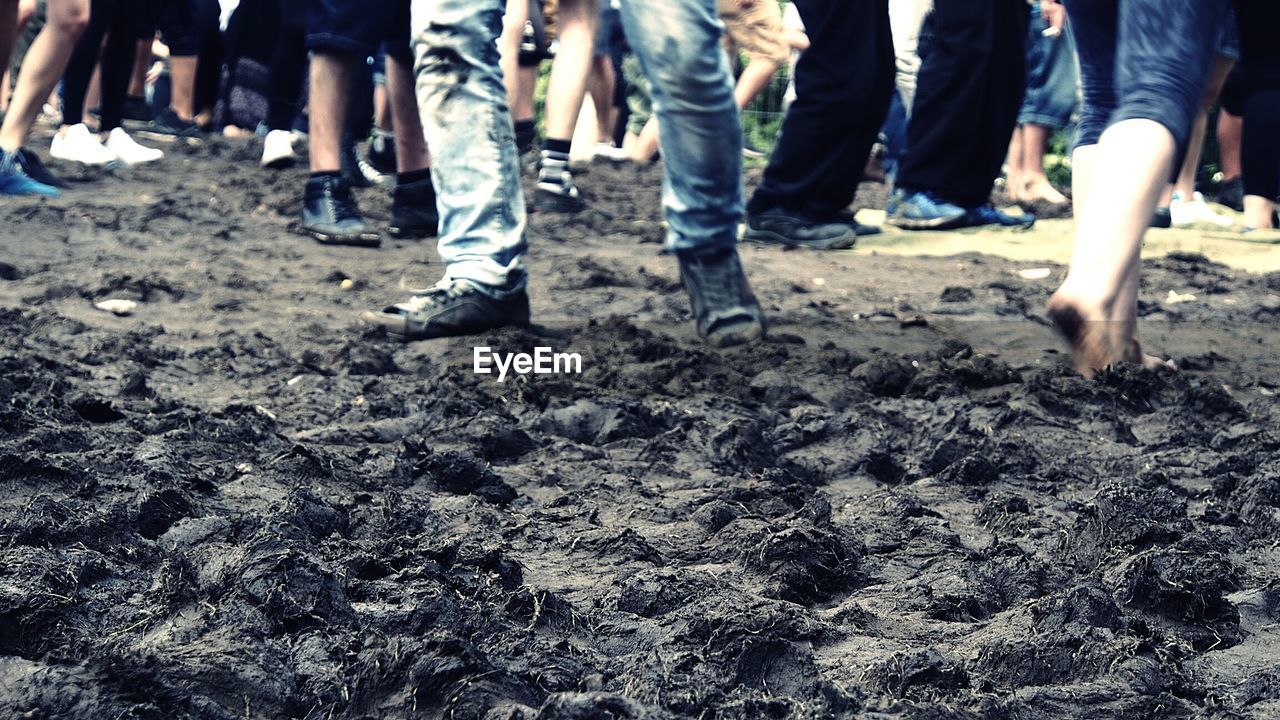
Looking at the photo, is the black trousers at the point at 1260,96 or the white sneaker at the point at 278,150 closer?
the black trousers at the point at 1260,96

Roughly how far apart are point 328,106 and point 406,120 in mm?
279

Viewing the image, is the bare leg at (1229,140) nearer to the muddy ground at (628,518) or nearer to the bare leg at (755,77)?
the bare leg at (755,77)

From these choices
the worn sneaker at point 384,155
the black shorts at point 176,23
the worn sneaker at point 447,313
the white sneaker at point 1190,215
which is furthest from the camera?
the black shorts at point 176,23

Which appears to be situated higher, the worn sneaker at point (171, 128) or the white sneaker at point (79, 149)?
the white sneaker at point (79, 149)

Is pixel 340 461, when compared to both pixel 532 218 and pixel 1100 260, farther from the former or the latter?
pixel 532 218

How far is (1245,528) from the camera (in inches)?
80.7

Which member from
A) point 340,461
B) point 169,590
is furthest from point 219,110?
point 169,590

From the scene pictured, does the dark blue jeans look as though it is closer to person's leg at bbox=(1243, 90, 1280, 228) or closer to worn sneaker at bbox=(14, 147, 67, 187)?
person's leg at bbox=(1243, 90, 1280, 228)

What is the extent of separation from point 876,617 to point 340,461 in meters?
0.96

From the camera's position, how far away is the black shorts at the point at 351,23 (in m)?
4.78

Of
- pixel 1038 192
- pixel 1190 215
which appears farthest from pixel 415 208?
pixel 1038 192

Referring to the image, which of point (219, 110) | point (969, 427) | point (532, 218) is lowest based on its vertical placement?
point (219, 110)

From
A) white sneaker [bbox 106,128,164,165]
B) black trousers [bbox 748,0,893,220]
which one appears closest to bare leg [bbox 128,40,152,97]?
white sneaker [bbox 106,128,164,165]

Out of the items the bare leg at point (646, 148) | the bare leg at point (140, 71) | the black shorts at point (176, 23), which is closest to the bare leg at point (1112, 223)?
the bare leg at point (646, 148)
